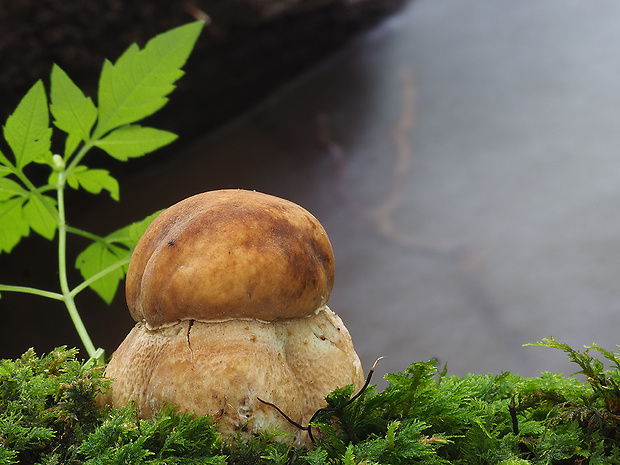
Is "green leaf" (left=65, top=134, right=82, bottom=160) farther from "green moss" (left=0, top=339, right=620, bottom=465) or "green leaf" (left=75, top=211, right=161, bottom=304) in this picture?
"green moss" (left=0, top=339, right=620, bottom=465)

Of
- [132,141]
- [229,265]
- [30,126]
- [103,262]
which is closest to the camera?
[229,265]

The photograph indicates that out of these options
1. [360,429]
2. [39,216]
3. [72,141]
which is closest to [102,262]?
[39,216]

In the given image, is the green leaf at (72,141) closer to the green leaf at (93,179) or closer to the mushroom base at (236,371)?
the green leaf at (93,179)

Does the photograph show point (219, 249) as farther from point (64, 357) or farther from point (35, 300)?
point (35, 300)

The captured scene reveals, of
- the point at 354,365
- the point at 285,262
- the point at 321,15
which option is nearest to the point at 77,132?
the point at 285,262

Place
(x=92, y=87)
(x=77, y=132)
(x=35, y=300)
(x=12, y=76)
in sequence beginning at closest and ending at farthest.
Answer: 1. (x=77, y=132)
2. (x=12, y=76)
3. (x=92, y=87)
4. (x=35, y=300)

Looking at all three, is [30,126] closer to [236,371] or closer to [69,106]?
[69,106]

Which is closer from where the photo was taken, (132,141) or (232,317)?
(232,317)
